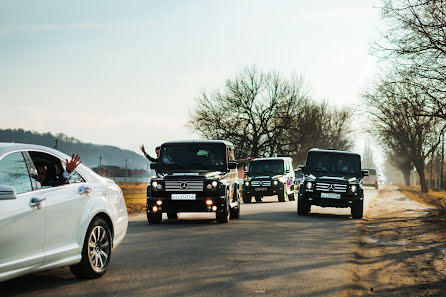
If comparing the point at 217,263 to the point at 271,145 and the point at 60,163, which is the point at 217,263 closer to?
the point at 60,163

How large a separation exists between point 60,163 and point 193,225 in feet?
28.1

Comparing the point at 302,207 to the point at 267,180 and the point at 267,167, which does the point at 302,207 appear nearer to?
the point at 267,180

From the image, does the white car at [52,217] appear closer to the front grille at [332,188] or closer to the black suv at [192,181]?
the black suv at [192,181]

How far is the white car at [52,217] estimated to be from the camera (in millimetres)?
6047

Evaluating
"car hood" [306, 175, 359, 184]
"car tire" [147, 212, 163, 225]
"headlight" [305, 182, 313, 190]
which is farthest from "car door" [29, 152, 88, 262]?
"car hood" [306, 175, 359, 184]

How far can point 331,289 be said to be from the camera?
23.5 feet

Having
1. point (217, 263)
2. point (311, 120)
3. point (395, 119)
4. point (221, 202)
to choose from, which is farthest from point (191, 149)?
point (311, 120)

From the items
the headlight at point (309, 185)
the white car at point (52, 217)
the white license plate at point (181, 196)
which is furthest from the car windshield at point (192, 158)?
the white car at point (52, 217)

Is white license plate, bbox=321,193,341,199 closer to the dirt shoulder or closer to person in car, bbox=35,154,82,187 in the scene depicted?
the dirt shoulder

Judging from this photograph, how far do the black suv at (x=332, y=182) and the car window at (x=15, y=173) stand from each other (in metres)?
13.8

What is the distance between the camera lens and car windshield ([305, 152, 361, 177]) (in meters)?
20.3

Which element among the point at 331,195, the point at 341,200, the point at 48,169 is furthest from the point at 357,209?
the point at 48,169

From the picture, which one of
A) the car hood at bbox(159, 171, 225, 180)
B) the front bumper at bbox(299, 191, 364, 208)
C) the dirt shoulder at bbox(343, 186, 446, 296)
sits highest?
the car hood at bbox(159, 171, 225, 180)

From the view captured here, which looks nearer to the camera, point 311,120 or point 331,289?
point 331,289
